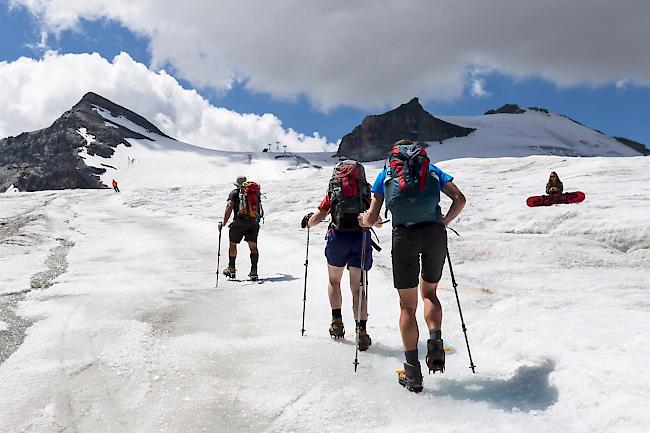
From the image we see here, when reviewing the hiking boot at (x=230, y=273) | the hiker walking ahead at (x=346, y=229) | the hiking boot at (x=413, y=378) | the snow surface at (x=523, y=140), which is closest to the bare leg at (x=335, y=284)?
the hiker walking ahead at (x=346, y=229)

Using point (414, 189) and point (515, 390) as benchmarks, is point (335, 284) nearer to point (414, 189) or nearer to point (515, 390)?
point (414, 189)

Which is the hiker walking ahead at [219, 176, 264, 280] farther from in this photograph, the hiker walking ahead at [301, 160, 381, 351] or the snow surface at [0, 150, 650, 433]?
the hiker walking ahead at [301, 160, 381, 351]

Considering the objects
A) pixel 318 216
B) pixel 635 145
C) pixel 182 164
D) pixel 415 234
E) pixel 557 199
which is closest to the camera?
pixel 415 234

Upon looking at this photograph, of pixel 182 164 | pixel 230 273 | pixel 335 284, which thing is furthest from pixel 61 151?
pixel 335 284

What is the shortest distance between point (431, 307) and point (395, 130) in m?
163

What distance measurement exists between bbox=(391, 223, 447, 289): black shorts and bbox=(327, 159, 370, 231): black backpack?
1339 mm

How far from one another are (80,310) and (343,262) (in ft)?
14.2

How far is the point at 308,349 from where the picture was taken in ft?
18.4

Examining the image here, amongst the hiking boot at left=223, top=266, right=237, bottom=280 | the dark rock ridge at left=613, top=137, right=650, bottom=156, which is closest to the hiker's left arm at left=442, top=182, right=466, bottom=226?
the hiking boot at left=223, top=266, right=237, bottom=280

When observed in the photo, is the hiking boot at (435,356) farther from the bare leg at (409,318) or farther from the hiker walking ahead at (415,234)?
the bare leg at (409,318)

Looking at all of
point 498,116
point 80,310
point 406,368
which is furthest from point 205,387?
point 498,116

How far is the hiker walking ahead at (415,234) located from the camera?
4449 millimetres

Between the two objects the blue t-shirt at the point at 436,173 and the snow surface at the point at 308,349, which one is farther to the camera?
the blue t-shirt at the point at 436,173

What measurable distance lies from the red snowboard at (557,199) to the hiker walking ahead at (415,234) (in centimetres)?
1631
